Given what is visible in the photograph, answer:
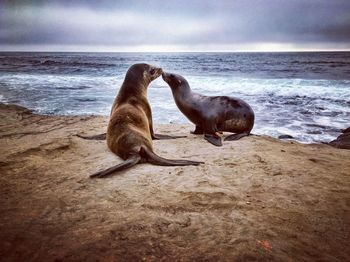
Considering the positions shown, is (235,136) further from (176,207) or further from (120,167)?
(176,207)

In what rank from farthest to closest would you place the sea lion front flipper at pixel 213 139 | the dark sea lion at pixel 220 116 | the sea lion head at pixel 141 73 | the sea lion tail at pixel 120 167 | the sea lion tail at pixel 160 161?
the dark sea lion at pixel 220 116 → the sea lion head at pixel 141 73 → the sea lion front flipper at pixel 213 139 → the sea lion tail at pixel 160 161 → the sea lion tail at pixel 120 167

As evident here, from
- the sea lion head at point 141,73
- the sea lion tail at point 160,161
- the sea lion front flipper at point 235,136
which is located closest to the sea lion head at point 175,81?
the sea lion head at point 141,73

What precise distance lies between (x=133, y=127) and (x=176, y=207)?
6.84 ft

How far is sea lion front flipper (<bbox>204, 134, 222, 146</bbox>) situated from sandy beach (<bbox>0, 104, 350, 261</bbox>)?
1.82ft

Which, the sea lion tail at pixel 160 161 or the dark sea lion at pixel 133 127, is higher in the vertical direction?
the dark sea lion at pixel 133 127

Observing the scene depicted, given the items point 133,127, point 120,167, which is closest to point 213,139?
point 133,127

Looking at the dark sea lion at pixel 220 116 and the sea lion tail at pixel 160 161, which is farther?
the dark sea lion at pixel 220 116

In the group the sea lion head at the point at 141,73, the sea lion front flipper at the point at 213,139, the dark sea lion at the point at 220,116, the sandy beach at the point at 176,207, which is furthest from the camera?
the dark sea lion at the point at 220,116

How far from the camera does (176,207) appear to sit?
2957 millimetres

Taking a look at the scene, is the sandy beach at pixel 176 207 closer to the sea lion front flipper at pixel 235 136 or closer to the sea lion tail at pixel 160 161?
the sea lion tail at pixel 160 161

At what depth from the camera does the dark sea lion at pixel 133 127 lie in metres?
4.25

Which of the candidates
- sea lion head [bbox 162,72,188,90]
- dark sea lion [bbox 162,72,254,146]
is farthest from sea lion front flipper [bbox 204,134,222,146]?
sea lion head [bbox 162,72,188,90]

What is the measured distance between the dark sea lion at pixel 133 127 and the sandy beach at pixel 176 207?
16 cm

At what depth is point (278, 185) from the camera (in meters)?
3.56
